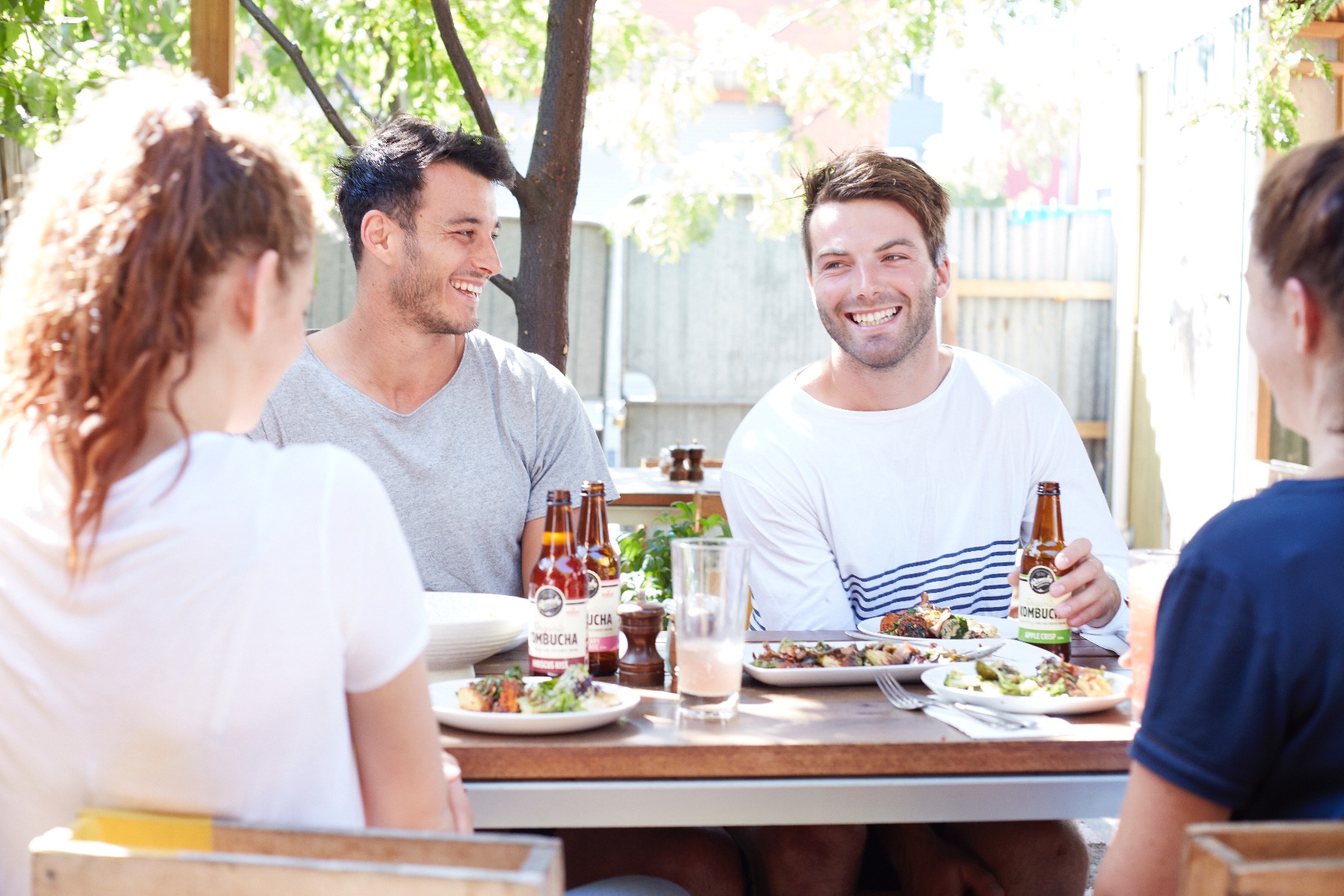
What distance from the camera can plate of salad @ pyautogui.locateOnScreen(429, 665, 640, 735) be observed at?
5.36 ft

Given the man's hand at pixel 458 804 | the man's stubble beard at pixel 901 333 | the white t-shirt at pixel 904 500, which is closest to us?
the man's hand at pixel 458 804

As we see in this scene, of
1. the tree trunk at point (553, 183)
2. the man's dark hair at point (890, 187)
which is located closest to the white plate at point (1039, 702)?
the man's dark hair at point (890, 187)

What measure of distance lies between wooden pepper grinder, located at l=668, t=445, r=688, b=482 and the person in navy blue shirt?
467cm

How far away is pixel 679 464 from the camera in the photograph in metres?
5.92

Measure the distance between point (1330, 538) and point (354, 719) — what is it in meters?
0.96

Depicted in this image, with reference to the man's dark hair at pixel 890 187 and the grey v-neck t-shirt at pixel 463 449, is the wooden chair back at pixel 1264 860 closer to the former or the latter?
the grey v-neck t-shirt at pixel 463 449

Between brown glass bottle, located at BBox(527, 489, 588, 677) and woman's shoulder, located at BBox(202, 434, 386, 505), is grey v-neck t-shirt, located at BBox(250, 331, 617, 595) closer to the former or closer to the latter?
brown glass bottle, located at BBox(527, 489, 588, 677)

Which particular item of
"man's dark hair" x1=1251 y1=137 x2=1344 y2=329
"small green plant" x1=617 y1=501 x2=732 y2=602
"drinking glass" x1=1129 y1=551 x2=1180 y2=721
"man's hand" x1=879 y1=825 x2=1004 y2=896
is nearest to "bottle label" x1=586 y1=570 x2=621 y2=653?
"man's hand" x1=879 y1=825 x2=1004 y2=896

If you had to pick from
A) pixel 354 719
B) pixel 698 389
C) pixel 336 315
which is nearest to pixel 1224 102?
pixel 698 389

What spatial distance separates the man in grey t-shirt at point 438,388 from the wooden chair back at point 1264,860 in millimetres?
1910

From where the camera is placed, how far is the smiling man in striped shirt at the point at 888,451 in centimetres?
276

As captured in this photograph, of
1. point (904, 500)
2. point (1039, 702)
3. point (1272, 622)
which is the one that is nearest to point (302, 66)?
point (904, 500)

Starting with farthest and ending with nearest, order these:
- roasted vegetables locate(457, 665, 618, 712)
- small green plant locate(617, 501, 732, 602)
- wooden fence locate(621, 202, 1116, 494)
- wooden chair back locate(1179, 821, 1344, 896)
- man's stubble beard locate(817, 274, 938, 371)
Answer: wooden fence locate(621, 202, 1116, 494)
small green plant locate(617, 501, 732, 602)
man's stubble beard locate(817, 274, 938, 371)
roasted vegetables locate(457, 665, 618, 712)
wooden chair back locate(1179, 821, 1344, 896)

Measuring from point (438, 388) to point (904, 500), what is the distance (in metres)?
1.14
